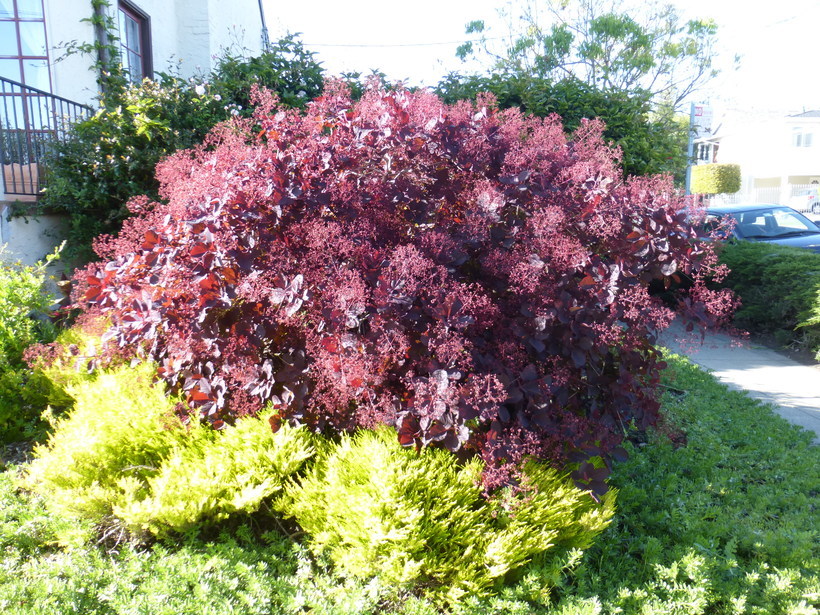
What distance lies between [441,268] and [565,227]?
0.72 meters

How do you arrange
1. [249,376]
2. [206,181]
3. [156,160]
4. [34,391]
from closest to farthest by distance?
[249,376] < [206,181] < [34,391] < [156,160]

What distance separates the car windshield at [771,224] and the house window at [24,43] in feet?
33.5

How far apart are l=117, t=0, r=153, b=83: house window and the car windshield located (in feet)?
31.9

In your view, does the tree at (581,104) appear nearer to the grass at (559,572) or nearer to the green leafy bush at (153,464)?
the grass at (559,572)

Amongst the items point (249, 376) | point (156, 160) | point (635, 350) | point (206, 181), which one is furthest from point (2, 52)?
point (635, 350)

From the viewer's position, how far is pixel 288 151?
2.74m

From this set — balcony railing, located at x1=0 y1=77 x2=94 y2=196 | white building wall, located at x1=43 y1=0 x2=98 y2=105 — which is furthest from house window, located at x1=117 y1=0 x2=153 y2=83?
balcony railing, located at x1=0 y1=77 x2=94 y2=196

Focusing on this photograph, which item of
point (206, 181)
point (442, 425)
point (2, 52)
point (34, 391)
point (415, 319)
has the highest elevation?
point (2, 52)

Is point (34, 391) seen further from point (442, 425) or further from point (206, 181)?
point (442, 425)

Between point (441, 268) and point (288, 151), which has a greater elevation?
point (288, 151)

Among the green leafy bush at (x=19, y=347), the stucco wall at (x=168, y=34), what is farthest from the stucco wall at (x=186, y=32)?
the green leafy bush at (x=19, y=347)

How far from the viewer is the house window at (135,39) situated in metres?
8.78

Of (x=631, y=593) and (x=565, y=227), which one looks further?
(x=565, y=227)

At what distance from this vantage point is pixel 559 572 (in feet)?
7.92
